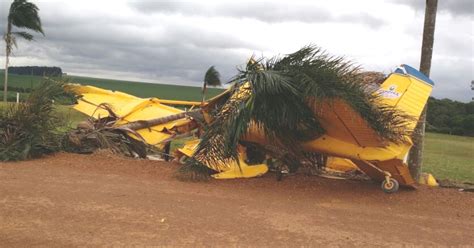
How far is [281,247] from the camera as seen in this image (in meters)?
5.50

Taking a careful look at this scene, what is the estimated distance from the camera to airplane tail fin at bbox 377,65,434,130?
857cm

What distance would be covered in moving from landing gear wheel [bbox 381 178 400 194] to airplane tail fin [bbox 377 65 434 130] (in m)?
0.95

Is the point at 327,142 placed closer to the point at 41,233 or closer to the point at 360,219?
the point at 360,219

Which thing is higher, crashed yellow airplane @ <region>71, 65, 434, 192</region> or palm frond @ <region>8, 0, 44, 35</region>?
palm frond @ <region>8, 0, 44, 35</region>

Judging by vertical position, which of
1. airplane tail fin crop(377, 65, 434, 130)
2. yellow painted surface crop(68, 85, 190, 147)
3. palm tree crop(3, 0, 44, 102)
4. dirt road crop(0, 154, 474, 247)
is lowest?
dirt road crop(0, 154, 474, 247)

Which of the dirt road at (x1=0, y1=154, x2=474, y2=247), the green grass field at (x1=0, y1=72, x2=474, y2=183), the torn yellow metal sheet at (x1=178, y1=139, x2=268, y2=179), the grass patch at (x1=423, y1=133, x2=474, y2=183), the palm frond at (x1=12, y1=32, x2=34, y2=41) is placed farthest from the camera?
the palm frond at (x1=12, y1=32, x2=34, y2=41)

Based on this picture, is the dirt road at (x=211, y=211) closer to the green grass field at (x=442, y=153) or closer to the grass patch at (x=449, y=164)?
the green grass field at (x=442, y=153)

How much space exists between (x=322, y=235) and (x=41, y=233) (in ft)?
9.76

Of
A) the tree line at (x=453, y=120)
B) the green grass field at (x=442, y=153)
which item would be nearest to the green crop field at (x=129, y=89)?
the green grass field at (x=442, y=153)

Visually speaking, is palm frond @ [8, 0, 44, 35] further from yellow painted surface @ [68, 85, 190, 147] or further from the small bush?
the small bush

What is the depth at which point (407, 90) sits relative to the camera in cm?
874

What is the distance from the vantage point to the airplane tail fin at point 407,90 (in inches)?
337

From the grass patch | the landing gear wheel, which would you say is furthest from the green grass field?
the landing gear wheel

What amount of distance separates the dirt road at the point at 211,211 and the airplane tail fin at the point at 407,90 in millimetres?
1356
